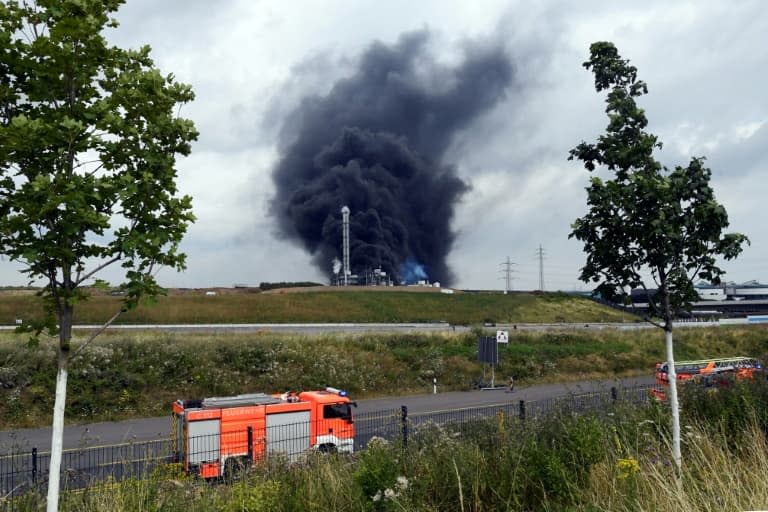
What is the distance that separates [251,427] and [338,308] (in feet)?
168

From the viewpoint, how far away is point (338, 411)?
17859 millimetres

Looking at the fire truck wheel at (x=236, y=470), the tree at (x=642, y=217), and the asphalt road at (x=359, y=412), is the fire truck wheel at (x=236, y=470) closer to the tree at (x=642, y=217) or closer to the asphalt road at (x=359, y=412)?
the asphalt road at (x=359, y=412)

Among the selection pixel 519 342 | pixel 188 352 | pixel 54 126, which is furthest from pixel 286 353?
pixel 54 126

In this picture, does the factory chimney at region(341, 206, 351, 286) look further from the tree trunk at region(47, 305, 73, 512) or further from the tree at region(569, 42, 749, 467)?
the tree trunk at region(47, 305, 73, 512)

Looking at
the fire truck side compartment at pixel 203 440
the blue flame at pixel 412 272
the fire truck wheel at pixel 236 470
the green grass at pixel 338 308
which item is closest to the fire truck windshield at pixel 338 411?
the fire truck wheel at pixel 236 470

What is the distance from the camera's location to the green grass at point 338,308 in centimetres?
5147

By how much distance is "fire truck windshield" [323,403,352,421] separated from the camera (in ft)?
58.0

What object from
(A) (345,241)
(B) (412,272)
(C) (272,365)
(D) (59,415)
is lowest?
(C) (272,365)

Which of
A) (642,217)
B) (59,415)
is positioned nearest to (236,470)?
(59,415)

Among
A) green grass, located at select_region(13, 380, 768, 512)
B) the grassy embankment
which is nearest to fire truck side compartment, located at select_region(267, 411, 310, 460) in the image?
green grass, located at select_region(13, 380, 768, 512)

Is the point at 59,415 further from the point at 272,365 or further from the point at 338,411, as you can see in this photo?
the point at 272,365

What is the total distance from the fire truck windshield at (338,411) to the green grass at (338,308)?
38.9 metres

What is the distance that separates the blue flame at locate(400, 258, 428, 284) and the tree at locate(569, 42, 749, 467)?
362ft

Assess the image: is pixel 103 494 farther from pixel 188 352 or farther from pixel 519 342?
pixel 519 342
